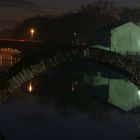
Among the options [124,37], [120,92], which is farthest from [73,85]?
[124,37]

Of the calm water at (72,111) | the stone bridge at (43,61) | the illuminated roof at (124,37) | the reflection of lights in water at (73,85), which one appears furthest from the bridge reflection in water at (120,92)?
the stone bridge at (43,61)

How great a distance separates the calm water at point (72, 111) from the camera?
30891 mm

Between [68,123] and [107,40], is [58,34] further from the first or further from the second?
[68,123]

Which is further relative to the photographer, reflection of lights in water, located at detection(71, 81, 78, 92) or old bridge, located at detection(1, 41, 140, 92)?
reflection of lights in water, located at detection(71, 81, 78, 92)

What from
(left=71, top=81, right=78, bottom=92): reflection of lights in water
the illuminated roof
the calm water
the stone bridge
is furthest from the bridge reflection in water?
the stone bridge

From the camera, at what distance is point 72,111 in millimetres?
42125

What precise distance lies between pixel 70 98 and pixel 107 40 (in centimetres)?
4479

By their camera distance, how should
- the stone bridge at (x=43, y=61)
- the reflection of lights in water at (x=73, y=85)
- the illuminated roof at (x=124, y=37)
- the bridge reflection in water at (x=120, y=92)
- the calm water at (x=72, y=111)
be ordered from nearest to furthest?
the stone bridge at (x=43, y=61)
the calm water at (x=72, y=111)
the bridge reflection in water at (x=120, y=92)
the reflection of lights in water at (x=73, y=85)
the illuminated roof at (x=124, y=37)

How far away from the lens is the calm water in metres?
30.9

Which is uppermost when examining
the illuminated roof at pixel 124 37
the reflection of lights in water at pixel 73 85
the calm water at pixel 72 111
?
the illuminated roof at pixel 124 37

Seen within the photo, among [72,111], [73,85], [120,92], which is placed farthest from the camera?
[73,85]

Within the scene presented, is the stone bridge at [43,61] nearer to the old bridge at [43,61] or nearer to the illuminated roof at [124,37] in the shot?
the old bridge at [43,61]

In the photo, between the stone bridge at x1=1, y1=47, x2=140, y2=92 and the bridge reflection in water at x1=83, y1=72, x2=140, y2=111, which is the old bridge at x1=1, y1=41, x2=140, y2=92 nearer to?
the stone bridge at x1=1, y1=47, x2=140, y2=92

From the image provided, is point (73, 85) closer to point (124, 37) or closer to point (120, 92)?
point (120, 92)
